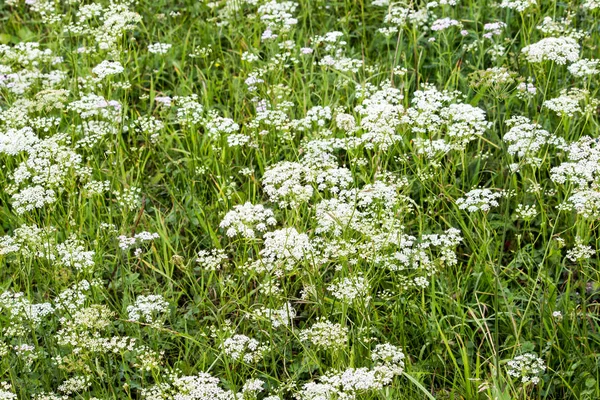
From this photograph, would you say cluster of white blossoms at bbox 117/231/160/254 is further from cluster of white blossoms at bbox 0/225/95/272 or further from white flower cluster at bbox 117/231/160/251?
cluster of white blossoms at bbox 0/225/95/272

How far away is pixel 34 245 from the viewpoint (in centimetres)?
394

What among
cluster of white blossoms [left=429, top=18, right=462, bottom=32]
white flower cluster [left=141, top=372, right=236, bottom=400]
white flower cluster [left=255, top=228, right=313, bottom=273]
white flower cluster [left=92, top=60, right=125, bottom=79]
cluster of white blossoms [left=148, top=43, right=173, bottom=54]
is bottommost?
white flower cluster [left=141, top=372, right=236, bottom=400]

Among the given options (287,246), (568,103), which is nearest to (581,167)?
(568,103)

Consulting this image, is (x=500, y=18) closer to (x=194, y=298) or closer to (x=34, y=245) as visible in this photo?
(x=194, y=298)

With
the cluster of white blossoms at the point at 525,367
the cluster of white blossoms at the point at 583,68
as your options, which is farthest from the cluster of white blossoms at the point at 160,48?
the cluster of white blossoms at the point at 525,367

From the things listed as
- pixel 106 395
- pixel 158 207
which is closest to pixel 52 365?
pixel 106 395

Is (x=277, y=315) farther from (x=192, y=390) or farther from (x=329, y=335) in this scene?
(x=192, y=390)

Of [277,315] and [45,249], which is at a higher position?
[45,249]

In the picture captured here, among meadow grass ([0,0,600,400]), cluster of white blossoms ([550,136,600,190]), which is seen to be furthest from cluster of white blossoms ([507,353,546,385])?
cluster of white blossoms ([550,136,600,190])

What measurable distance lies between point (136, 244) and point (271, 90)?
4.55 ft

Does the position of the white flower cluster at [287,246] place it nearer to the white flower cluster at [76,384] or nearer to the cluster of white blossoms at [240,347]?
the cluster of white blossoms at [240,347]

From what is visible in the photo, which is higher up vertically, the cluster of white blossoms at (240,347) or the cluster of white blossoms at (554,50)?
the cluster of white blossoms at (554,50)

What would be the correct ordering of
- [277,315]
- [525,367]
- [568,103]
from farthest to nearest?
[568,103] → [277,315] → [525,367]

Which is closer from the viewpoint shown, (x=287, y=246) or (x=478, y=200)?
(x=287, y=246)
